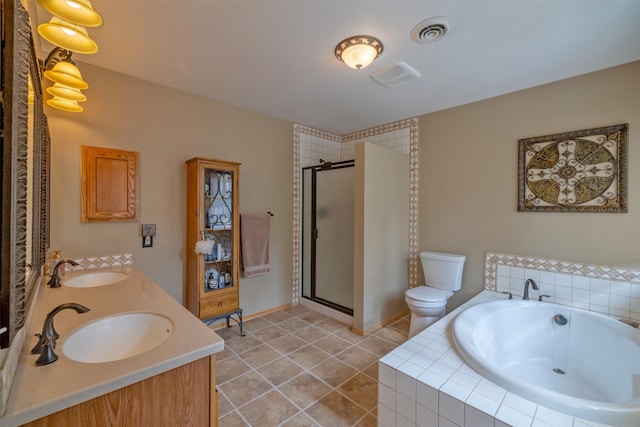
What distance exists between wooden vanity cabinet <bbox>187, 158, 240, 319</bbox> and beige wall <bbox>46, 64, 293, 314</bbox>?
19 centimetres

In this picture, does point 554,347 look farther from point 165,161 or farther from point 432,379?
point 165,161

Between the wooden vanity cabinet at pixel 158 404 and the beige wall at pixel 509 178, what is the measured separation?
2.76 meters

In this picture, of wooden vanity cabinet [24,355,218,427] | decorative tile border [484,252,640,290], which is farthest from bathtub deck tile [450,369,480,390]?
decorative tile border [484,252,640,290]

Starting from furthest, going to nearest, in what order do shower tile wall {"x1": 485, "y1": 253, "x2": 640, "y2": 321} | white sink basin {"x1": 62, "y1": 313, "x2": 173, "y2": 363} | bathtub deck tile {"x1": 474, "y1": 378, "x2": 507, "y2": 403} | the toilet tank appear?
the toilet tank < shower tile wall {"x1": 485, "y1": 253, "x2": 640, "y2": 321} < bathtub deck tile {"x1": 474, "y1": 378, "x2": 507, "y2": 403} < white sink basin {"x1": 62, "y1": 313, "x2": 173, "y2": 363}

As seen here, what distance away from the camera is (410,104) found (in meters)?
2.92

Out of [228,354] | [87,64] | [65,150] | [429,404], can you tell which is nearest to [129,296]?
A: [228,354]

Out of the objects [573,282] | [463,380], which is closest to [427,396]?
[463,380]

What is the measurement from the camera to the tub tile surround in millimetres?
Result: 1131

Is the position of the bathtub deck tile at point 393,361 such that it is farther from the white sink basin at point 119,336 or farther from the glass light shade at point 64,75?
the glass light shade at point 64,75

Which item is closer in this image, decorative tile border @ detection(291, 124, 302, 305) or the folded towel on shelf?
the folded towel on shelf

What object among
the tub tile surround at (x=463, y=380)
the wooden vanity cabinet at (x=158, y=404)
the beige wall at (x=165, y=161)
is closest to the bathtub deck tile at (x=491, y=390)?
the tub tile surround at (x=463, y=380)

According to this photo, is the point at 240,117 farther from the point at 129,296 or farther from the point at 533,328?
the point at 533,328

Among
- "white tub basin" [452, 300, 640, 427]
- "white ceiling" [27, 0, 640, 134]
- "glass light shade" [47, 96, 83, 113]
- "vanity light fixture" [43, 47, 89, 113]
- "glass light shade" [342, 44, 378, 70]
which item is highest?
"white ceiling" [27, 0, 640, 134]

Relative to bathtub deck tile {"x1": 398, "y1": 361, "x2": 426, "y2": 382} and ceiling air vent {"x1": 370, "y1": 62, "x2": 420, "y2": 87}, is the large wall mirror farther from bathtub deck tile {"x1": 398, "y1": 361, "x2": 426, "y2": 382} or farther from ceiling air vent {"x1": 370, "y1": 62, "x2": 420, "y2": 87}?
ceiling air vent {"x1": 370, "y1": 62, "x2": 420, "y2": 87}
